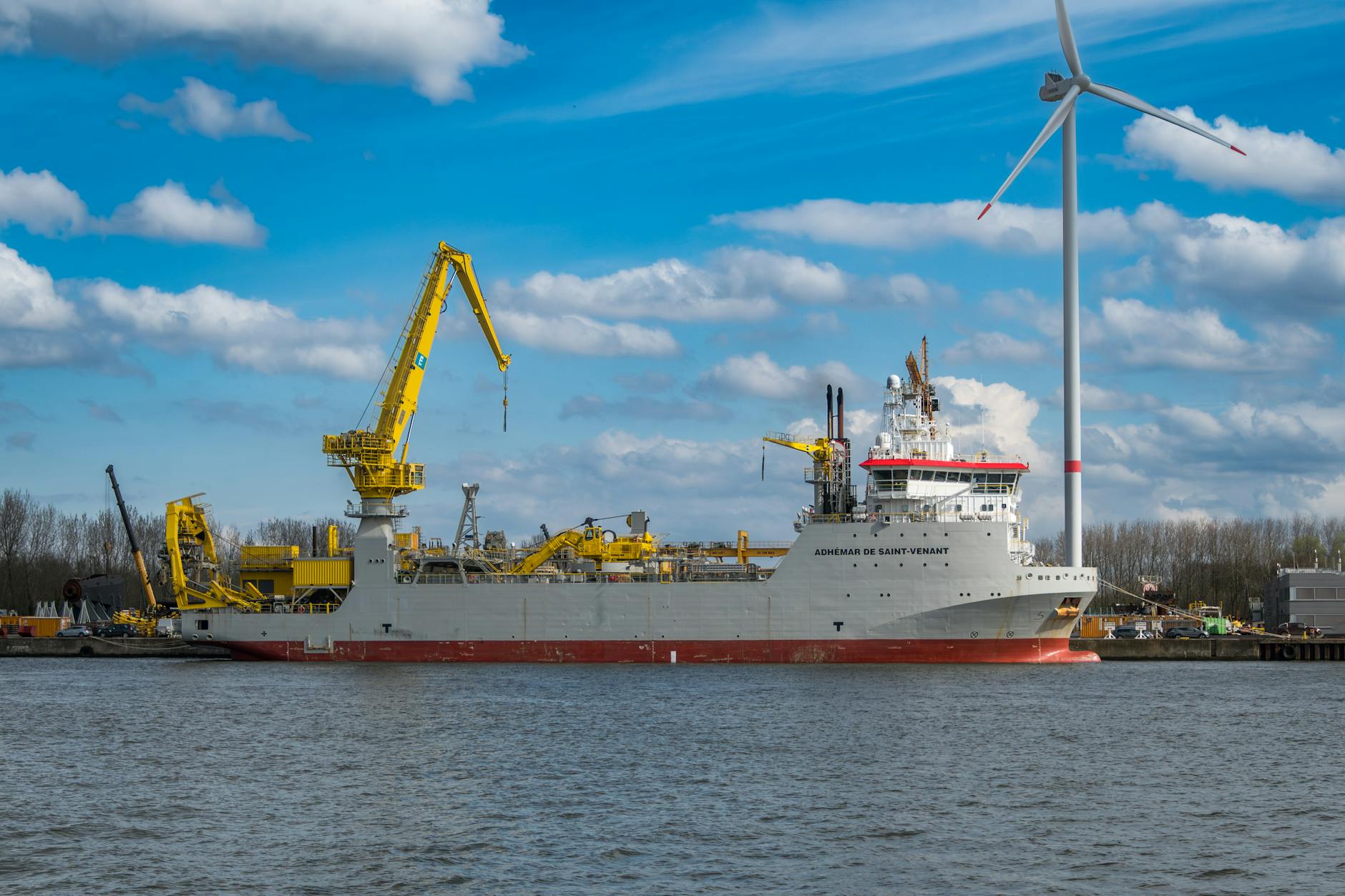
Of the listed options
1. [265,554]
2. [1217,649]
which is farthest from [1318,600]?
[265,554]

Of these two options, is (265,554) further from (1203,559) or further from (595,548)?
(1203,559)

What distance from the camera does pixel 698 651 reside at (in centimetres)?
4762

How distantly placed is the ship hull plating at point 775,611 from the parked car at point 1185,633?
1268 centimetres

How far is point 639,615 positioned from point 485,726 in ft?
56.8

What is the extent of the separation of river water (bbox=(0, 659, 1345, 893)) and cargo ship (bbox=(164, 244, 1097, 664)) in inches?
214

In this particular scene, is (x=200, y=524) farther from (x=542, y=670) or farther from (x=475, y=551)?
(x=542, y=670)

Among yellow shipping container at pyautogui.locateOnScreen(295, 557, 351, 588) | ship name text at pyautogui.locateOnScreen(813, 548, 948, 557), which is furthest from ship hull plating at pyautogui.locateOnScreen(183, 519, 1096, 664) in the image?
yellow shipping container at pyautogui.locateOnScreen(295, 557, 351, 588)

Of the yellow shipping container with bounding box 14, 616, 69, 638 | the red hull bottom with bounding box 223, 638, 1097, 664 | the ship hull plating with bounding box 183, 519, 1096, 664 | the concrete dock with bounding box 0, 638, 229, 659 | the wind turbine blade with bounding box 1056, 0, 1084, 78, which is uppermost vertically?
the wind turbine blade with bounding box 1056, 0, 1084, 78

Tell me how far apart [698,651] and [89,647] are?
36.7 metres

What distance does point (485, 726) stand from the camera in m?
31.0

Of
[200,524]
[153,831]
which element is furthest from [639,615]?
[153,831]

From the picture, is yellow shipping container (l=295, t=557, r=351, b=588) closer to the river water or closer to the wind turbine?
the river water

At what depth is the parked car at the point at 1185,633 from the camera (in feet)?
201

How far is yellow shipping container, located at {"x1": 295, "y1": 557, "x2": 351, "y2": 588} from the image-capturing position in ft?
171
